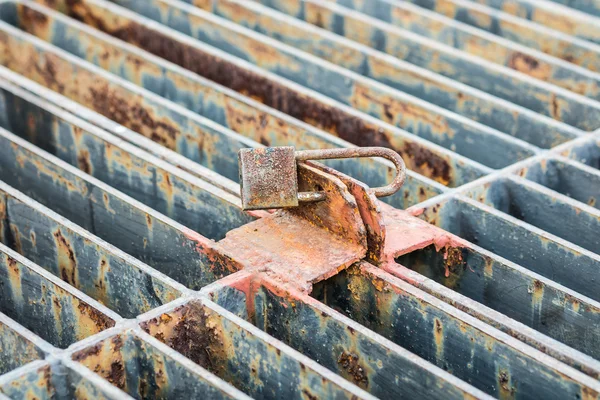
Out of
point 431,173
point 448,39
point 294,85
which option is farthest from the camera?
point 448,39

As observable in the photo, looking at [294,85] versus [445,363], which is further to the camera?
[294,85]

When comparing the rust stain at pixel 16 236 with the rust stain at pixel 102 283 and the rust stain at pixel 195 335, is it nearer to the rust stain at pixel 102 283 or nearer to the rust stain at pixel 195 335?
the rust stain at pixel 102 283

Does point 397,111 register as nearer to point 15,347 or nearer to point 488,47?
point 488,47

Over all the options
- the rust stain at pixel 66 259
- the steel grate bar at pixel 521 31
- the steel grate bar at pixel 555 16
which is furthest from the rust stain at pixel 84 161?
the steel grate bar at pixel 555 16

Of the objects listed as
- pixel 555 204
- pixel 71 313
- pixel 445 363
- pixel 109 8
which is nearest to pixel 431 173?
pixel 555 204

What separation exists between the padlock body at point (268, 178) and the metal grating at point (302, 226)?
0.81ft

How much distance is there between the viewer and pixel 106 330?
15.3ft

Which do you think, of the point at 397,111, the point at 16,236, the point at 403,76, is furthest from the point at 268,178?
the point at 403,76

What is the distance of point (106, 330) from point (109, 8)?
15.3 ft

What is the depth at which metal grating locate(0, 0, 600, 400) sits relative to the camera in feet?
15.2

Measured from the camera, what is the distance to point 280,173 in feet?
16.9

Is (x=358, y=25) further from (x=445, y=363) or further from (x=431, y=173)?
(x=445, y=363)

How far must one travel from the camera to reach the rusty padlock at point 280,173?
510cm

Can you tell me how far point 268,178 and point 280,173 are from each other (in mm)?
64
